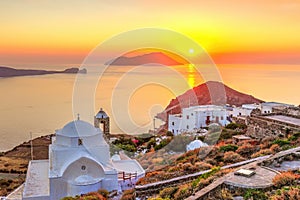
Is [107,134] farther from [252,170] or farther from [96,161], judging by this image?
[252,170]

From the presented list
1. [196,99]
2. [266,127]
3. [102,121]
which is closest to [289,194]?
[266,127]

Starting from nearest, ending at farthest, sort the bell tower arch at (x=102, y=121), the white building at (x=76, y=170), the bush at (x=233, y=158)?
the bush at (x=233, y=158) < the white building at (x=76, y=170) < the bell tower arch at (x=102, y=121)

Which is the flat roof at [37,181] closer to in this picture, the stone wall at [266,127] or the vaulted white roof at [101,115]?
the vaulted white roof at [101,115]

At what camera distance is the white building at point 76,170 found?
406 inches

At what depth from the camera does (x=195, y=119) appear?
25250 millimetres

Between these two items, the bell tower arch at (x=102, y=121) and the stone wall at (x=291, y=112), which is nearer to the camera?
the stone wall at (x=291, y=112)

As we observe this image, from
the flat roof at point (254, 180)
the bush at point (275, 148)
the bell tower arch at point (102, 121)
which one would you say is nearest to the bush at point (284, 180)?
the flat roof at point (254, 180)

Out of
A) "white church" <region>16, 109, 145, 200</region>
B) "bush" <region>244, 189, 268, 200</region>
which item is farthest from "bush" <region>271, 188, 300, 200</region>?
"white church" <region>16, 109, 145, 200</region>

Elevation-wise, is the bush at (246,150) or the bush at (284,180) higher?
the bush at (284,180)

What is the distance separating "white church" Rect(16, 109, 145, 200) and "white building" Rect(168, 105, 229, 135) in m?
13.9

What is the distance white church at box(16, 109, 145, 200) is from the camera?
10.3 meters

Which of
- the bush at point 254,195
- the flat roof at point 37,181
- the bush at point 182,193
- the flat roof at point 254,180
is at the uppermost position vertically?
the flat roof at point 254,180

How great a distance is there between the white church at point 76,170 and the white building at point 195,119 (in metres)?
13.9

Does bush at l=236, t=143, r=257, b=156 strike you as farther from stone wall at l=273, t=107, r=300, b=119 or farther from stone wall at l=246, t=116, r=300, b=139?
stone wall at l=273, t=107, r=300, b=119
